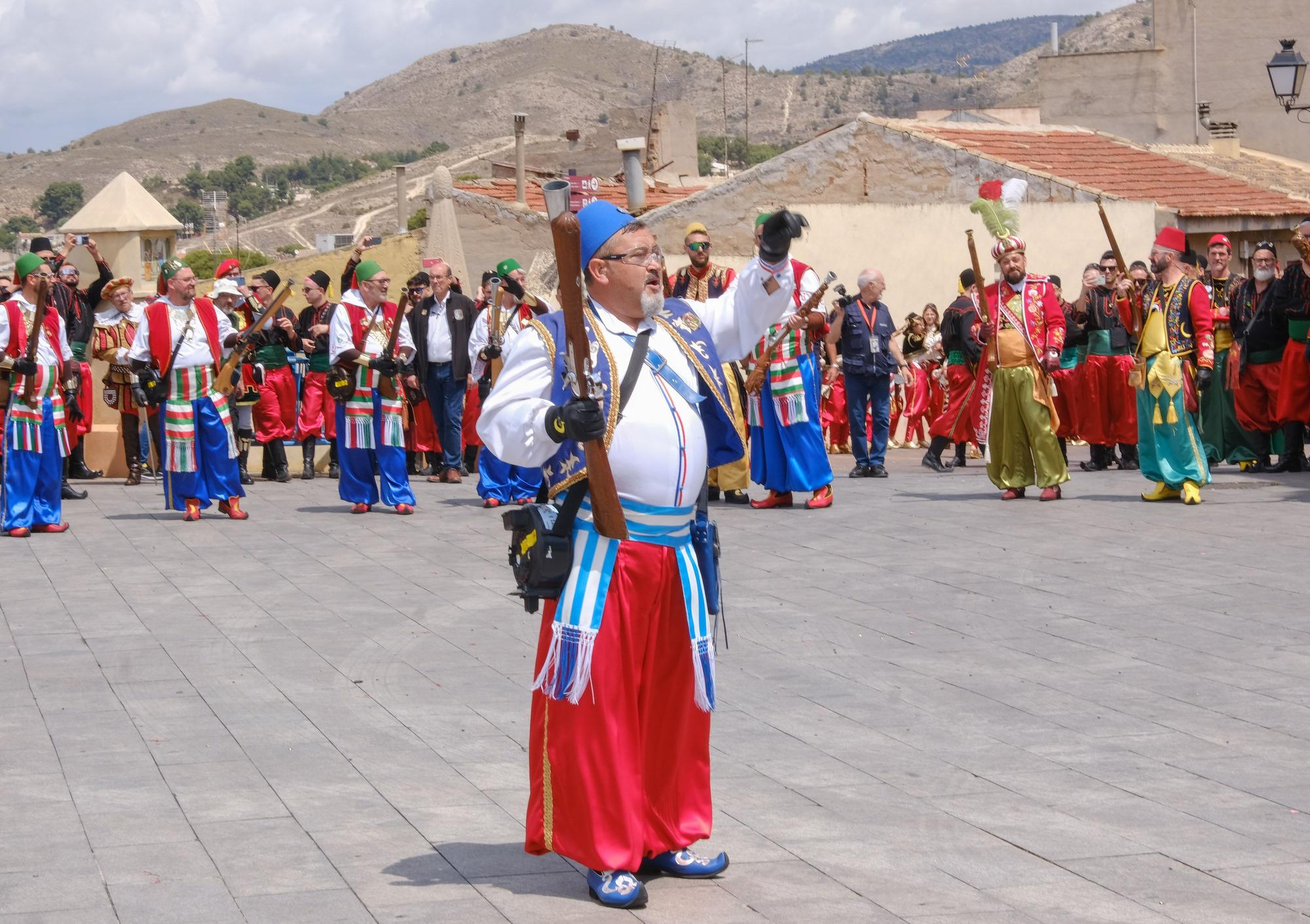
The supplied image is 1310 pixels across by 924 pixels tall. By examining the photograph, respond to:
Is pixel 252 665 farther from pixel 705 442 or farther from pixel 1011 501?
pixel 1011 501

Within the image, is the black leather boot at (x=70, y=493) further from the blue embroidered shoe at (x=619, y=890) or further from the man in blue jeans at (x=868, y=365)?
the blue embroidered shoe at (x=619, y=890)

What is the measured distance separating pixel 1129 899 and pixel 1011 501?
8.86 metres

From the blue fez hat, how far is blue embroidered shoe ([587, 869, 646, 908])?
172 centimetres

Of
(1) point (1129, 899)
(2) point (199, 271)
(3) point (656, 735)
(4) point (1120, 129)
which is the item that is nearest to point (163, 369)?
(3) point (656, 735)

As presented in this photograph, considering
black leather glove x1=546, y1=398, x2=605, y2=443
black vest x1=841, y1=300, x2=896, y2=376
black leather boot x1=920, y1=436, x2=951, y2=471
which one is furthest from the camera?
black leather boot x1=920, y1=436, x2=951, y2=471

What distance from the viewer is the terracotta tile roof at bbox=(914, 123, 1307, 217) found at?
87.1 feet

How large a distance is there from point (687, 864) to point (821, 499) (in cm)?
857

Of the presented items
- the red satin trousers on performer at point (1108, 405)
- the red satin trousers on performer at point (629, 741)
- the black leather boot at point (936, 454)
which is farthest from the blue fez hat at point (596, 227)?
the black leather boot at point (936, 454)

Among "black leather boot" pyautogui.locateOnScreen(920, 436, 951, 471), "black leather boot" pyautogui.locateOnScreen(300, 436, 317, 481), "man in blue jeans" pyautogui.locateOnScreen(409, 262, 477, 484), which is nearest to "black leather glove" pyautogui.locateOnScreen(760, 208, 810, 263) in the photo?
"man in blue jeans" pyautogui.locateOnScreen(409, 262, 477, 484)

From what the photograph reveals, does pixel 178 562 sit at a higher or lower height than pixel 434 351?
lower

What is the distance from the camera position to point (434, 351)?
16344mm

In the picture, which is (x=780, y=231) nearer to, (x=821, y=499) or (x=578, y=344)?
(x=578, y=344)

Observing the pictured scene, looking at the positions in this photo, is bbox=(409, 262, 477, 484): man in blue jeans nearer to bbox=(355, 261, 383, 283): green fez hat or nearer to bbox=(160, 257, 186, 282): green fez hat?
bbox=(355, 261, 383, 283): green fez hat

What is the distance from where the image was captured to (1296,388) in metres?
15.1
